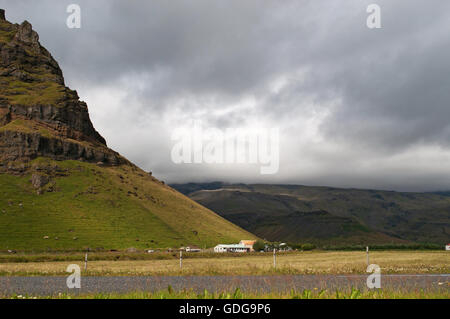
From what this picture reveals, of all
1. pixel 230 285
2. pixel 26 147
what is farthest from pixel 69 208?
pixel 230 285

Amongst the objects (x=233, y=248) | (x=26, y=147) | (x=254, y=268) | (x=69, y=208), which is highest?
(x=26, y=147)

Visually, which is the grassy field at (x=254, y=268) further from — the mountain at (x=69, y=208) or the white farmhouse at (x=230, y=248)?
the white farmhouse at (x=230, y=248)

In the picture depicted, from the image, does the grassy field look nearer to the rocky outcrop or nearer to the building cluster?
the building cluster

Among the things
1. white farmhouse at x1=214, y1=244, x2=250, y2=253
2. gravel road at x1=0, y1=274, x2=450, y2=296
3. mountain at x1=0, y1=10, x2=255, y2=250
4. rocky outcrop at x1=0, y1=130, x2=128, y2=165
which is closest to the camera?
gravel road at x1=0, y1=274, x2=450, y2=296

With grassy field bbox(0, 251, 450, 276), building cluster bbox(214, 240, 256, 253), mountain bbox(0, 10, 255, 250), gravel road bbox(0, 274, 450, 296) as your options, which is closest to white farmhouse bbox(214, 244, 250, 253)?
building cluster bbox(214, 240, 256, 253)

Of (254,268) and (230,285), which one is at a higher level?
(230,285)

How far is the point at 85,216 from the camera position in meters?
159

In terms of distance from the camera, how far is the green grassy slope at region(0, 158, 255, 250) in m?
140

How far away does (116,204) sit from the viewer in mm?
174625

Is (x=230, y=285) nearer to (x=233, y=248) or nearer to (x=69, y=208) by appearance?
(x=233, y=248)

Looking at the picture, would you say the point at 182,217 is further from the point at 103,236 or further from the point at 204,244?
the point at 103,236
